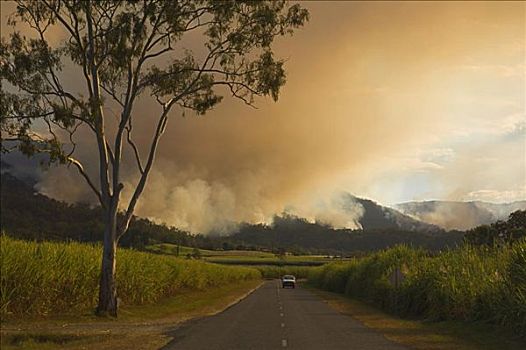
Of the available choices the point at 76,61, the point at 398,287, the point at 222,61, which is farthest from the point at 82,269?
the point at 398,287

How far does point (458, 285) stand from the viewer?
31.7 metres

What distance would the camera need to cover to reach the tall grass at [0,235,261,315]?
2877cm

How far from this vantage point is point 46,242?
1337 inches

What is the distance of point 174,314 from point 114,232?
22.5 ft

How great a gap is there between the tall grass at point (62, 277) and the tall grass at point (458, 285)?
15617mm

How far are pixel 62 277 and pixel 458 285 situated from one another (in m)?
18.5

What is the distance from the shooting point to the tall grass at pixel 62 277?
94.4 ft

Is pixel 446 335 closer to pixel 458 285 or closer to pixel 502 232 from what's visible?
pixel 458 285

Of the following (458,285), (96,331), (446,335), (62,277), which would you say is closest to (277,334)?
(446,335)

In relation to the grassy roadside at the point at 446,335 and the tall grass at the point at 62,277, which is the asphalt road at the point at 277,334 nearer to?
the grassy roadside at the point at 446,335

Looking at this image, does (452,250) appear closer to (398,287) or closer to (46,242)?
(398,287)

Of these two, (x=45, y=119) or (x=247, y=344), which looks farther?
(x=45, y=119)

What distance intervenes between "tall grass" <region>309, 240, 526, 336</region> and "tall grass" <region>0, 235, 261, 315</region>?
15.6 m

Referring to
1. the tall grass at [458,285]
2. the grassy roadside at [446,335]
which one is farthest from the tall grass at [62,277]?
the tall grass at [458,285]
